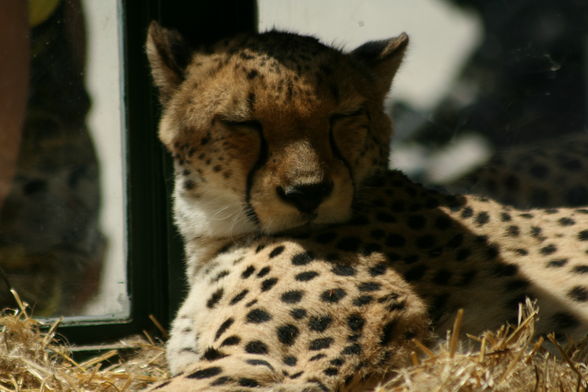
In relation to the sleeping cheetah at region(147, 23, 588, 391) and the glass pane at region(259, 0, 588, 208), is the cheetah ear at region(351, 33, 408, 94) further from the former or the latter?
the glass pane at region(259, 0, 588, 208)

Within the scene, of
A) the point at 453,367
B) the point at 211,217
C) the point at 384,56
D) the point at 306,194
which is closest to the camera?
the point at 453,367

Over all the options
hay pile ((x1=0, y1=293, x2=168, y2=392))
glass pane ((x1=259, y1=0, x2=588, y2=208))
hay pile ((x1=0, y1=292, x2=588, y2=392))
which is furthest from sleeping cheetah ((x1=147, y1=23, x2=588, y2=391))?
glass pane ((x1=259, y1=0, x2=588, y2=208))

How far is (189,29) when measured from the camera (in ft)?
8.31

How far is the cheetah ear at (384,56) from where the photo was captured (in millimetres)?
2230

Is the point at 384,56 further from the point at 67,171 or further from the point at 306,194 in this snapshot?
the point at 67,171

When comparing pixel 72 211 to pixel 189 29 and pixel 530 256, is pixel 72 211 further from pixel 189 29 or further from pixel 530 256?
pixel 530 256

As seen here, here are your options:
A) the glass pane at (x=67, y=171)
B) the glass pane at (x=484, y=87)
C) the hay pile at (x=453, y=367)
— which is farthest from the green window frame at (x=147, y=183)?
the hay pile at (x=453, y=367)

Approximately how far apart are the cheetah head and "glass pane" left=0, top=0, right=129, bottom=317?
488 mm

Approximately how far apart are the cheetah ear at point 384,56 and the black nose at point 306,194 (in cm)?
54

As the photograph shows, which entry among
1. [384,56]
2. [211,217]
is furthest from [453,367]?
[384,56]

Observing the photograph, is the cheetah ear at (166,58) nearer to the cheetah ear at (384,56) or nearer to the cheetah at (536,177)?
the cheetah ear at (384,56)

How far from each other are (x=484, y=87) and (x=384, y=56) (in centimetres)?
38

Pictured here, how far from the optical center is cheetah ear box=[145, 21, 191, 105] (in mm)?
2146

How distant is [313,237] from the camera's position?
188 cm
